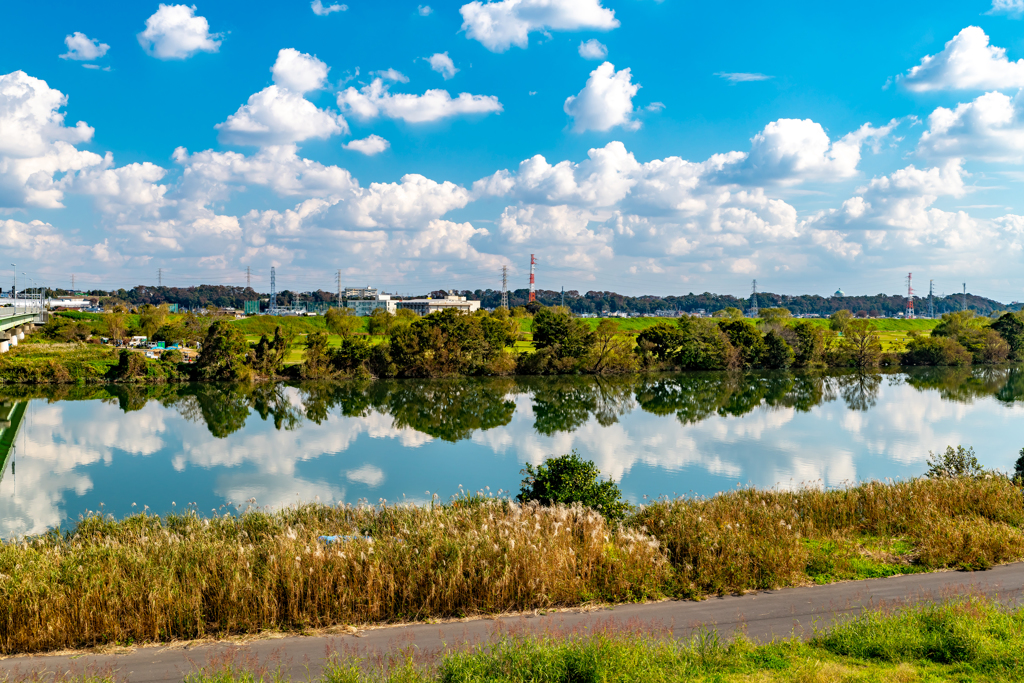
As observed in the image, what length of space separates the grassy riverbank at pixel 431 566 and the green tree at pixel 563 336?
4986cm

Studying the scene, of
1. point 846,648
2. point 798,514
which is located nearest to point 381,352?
point 798,514

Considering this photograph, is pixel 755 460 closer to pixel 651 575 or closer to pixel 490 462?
pixel 490 462

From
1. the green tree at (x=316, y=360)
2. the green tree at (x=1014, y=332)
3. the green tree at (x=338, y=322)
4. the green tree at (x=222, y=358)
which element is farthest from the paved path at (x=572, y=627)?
the green tree at (x=1014, y=332)

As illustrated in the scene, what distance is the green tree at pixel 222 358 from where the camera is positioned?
5441cm

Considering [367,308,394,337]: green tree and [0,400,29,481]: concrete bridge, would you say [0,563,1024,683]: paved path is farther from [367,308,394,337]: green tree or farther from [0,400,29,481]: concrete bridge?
[367,308,394,337]: green tree

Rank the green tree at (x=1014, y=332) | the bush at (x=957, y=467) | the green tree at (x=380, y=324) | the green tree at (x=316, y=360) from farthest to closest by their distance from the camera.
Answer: the green tree at (x=380, y=324), the green tree at (x=1014, y=332), the green tree at (x=316, y=360), the bush at (x=957, y=467)

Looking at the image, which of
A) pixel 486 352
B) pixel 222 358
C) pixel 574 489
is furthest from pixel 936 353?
pixel 574 489

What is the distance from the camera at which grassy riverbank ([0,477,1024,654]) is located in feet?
29.7

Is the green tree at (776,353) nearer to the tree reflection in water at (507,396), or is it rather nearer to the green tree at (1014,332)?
the tree reflection in water at (507,396)

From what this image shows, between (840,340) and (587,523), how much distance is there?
7171 centimetres

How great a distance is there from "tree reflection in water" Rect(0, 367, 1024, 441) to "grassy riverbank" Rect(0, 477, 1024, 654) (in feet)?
69.2

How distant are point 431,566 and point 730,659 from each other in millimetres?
4422

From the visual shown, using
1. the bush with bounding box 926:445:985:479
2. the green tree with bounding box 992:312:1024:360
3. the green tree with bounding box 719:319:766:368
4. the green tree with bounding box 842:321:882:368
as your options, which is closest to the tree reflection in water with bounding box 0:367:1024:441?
the green tree with bounding box 719:319:766:368

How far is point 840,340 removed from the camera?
2958 inches
